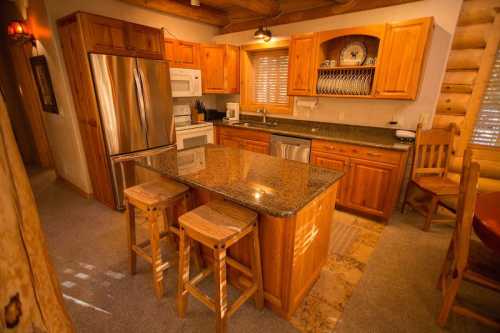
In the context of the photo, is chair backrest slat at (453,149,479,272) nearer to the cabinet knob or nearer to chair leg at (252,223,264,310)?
chair leg at (252,223,264,310)

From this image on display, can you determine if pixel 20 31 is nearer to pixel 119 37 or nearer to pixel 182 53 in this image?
pixel 119 37

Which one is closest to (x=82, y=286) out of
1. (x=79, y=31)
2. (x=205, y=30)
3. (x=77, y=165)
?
(x=77, y=165)

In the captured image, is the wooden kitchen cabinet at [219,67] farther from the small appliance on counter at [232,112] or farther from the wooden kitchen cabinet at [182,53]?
the small appliance on counter at [232,112]

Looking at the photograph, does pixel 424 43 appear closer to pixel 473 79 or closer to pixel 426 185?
pixel 473 79

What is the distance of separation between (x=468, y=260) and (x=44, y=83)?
4927mm

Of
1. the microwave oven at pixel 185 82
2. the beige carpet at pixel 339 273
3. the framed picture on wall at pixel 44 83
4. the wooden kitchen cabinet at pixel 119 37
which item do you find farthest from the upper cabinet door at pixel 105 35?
the beige carpet at pixel 339 273

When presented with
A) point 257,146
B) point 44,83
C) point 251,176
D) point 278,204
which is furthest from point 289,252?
point 44,83

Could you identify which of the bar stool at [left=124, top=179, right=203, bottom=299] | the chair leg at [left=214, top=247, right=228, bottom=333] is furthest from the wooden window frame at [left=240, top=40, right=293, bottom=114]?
the chair leg at [left=214, top=247, right=228, bottom=333]

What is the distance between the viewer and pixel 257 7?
11.1 feet

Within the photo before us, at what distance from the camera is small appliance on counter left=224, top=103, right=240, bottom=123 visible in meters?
4.38

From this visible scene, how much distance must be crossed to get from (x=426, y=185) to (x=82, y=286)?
3490 mm

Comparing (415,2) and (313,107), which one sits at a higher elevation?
(415,2)

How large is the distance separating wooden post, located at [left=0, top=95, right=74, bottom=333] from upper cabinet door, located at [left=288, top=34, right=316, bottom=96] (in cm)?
339

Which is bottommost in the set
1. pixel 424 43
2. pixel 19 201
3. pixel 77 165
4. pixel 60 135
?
pixel 77 165
